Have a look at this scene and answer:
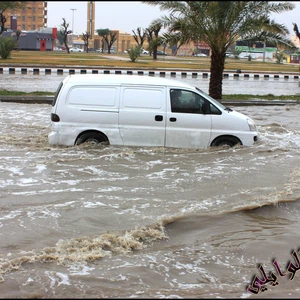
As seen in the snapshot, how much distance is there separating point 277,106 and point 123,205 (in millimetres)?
13965

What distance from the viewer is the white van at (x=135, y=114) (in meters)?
9.76

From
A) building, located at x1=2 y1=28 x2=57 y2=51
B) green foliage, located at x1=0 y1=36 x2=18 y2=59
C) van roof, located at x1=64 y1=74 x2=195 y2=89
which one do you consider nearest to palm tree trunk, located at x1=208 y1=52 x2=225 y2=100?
van roof, located at x1=64 y1=74 x2=195 y2=89

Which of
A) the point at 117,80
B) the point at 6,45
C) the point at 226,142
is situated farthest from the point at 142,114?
the point at 6,45

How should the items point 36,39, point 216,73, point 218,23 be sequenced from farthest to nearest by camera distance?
point 36,39 → point 216,73 → point 218,23

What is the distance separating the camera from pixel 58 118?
31.9ft

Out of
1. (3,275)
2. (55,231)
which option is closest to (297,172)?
(55,231)

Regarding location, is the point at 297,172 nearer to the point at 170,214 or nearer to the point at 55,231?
the point at 170,214

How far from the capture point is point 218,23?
1844 centimetres

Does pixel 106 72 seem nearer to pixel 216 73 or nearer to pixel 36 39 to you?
pixel 216 73

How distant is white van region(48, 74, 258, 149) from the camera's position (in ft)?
32.0

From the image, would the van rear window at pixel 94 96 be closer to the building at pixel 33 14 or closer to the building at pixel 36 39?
the building at pixel 33 14

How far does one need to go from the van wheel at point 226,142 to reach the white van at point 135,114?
87 mm

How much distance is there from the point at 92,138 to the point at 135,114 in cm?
100

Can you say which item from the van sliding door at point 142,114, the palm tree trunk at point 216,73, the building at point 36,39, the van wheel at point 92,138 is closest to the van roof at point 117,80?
the van sliding door at point 142,114
